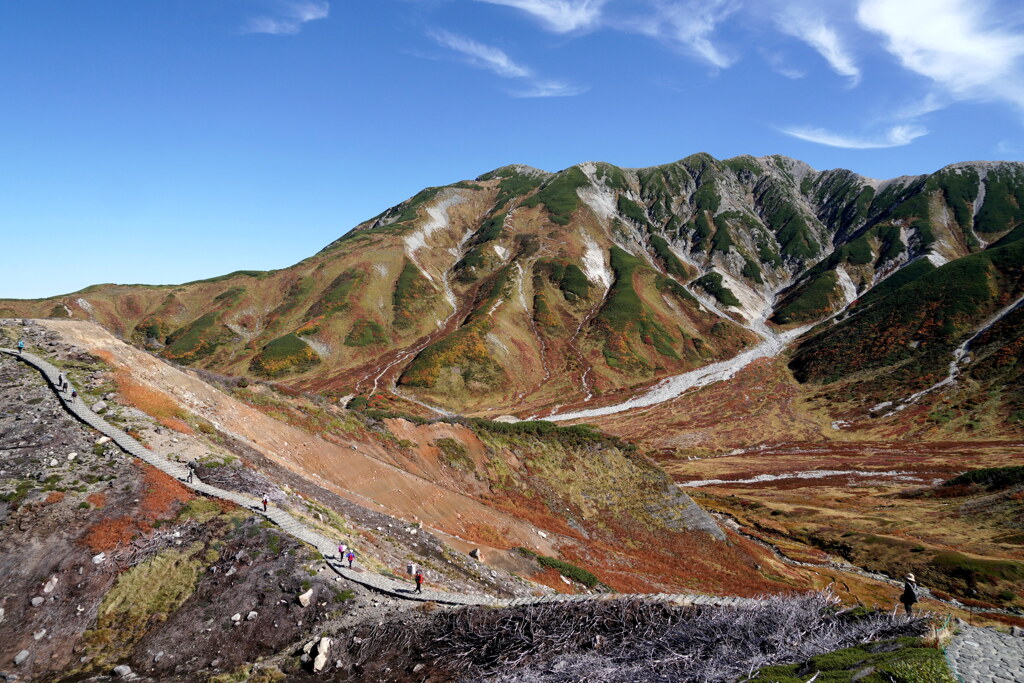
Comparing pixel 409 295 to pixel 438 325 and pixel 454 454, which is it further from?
pixel 454 454

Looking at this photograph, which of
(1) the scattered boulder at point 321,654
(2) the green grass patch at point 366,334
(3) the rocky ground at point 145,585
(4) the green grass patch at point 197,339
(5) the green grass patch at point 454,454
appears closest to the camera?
(1) the scattered boulder at point 321,654

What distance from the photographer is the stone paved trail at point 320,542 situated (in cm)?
1633

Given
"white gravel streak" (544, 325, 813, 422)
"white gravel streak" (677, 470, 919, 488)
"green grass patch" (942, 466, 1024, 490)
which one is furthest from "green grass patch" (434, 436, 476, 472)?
"white gravel streak" (544, 325, 813, 422)

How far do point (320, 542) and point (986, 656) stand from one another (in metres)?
20.5

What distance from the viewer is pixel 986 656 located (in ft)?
37.5

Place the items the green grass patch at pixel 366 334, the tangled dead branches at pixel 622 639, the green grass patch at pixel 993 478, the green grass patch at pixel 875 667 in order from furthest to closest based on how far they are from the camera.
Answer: the green grass patch at pixel 366 334 < the green grass patch at pixel 993 478 < the tangled dead branches at pixel 622 639 < the green grass patch at pixel 875 667

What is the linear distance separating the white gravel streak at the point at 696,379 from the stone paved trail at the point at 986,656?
A: 10279 cm

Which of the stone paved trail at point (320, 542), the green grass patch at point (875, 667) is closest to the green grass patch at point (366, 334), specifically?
the stone paved trail at point (320, 542)

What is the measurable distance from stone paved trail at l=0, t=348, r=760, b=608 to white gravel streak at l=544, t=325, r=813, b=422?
94.9 meters

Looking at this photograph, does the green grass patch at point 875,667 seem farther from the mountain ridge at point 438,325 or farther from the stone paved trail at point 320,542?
the mountain ridge at point 438,325

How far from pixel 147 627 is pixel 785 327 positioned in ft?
702

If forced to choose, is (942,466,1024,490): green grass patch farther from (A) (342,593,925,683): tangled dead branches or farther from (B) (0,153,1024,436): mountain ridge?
(B) (0,153,1024,436): mountain ridge

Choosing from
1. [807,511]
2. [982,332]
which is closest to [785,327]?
[982,332]

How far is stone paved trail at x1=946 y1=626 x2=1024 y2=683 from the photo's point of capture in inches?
407
